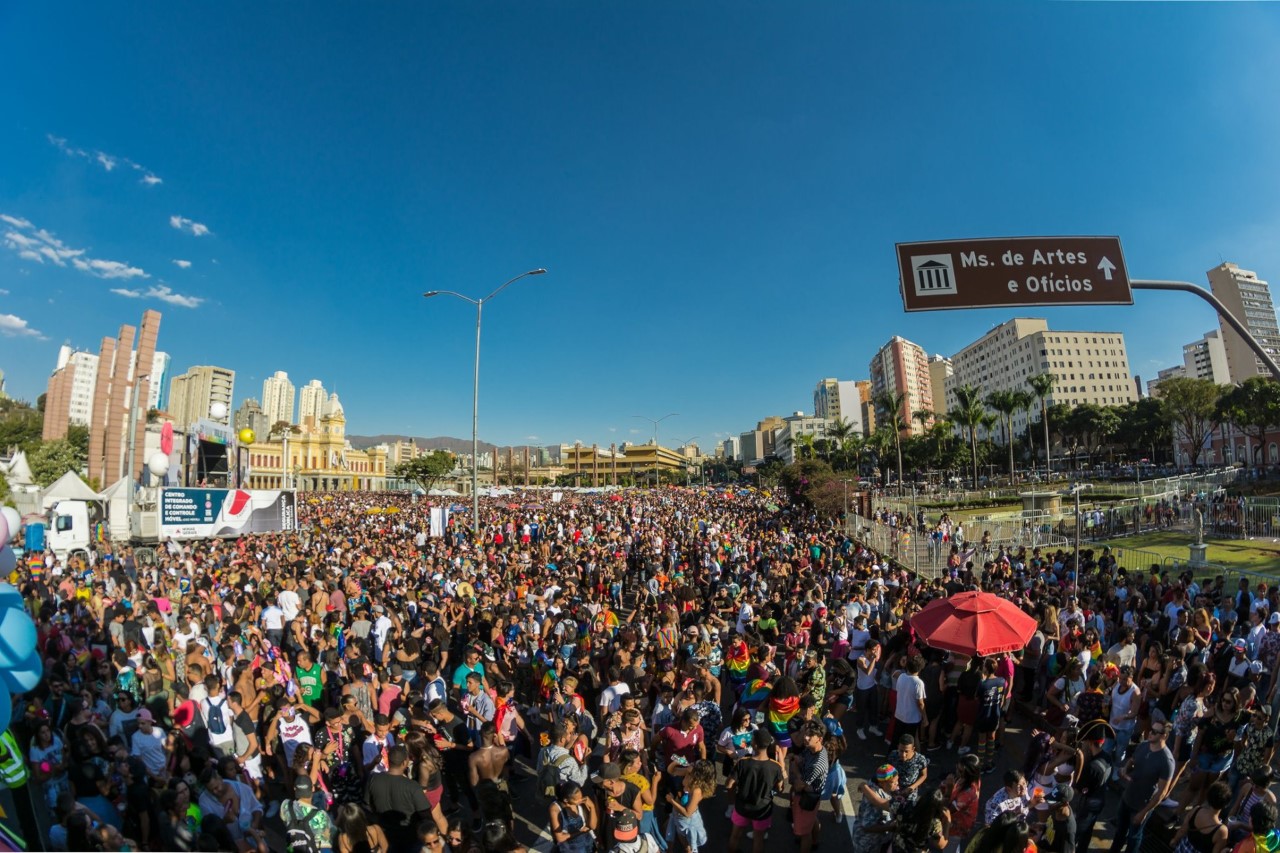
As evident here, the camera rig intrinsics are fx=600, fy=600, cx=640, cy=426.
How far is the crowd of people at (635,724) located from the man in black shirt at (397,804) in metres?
0.02

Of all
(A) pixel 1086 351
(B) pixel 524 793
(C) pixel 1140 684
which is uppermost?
(A) pixel 1086 351

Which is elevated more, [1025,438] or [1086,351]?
[1086,351]

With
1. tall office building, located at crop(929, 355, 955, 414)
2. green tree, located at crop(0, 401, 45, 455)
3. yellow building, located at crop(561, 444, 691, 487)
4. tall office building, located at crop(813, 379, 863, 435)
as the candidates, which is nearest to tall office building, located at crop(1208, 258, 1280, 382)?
tall office building, located at crop(929, 355, 955, 414)

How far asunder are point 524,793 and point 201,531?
2070 centimetres

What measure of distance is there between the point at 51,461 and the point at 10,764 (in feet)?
177

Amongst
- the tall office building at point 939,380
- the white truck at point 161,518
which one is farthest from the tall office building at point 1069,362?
the white truck at point 161,518

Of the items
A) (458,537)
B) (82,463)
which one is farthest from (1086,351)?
(82,463)

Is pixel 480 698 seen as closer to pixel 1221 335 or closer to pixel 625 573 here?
pixel 625 573

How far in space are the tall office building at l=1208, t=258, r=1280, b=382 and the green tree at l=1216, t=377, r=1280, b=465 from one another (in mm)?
55644

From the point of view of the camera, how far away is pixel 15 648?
137 inches

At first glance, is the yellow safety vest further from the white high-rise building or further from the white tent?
the white high-rise building

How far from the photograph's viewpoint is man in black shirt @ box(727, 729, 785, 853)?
4.57 m

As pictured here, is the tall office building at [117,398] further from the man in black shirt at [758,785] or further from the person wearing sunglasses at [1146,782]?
the person wearing sunglasses at [1146,782]

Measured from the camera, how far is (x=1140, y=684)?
6.45m
